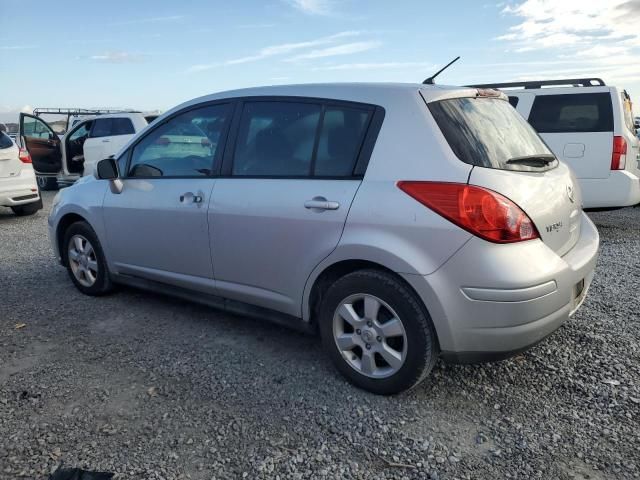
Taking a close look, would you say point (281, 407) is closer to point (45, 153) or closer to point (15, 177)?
point (15, 177)

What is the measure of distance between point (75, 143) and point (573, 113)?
1033 cm

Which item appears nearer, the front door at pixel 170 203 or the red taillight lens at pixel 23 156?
the front door at pixel 170 203

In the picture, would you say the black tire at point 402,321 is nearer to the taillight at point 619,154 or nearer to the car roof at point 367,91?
the car roof at point 367,91

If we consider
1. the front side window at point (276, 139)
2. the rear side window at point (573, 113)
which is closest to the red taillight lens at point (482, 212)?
the front side window at point (276, 139)

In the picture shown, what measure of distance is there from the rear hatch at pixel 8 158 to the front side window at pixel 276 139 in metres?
6.91

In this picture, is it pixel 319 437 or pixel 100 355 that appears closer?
pixel 319 437

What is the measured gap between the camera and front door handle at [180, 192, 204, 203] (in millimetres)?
3627

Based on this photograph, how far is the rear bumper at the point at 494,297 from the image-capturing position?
8.37 ft

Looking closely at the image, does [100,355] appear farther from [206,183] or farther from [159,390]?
[206,183]

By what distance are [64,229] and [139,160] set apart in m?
1.29

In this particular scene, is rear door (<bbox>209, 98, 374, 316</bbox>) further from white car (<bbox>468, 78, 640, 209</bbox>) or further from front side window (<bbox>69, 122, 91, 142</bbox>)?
front side window (<bbox>69, 122, 91, 142</bbox>)

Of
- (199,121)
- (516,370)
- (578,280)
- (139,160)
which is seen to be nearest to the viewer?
(578,280)

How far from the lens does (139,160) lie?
421cm

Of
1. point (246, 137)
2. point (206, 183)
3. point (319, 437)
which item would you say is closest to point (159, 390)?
point (319, 437)
